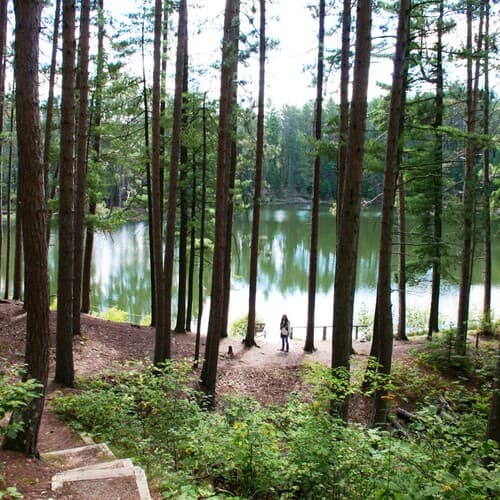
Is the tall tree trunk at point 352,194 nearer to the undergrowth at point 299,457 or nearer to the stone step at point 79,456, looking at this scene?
the undergrowth at point 299,457

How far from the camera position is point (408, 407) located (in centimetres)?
1002

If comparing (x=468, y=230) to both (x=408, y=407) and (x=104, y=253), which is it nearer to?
(x=408, y=407)

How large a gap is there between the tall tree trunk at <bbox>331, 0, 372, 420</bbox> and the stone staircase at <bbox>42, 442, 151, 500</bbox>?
→ 3105 millimetres

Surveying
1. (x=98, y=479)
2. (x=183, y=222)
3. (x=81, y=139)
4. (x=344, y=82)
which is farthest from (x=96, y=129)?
(x=98, y=479)

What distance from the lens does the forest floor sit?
308 inches

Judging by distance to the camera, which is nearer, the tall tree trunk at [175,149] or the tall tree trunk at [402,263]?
the tall tree trunk at [175,149]

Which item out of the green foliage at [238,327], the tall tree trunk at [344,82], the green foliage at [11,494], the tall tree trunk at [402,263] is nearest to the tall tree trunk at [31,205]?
the green foliage at [11,494]

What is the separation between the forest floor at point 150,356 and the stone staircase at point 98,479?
3.25 ft

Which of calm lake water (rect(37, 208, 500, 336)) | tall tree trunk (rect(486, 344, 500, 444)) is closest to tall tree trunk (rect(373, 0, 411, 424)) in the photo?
tall tree trunk (rect(486, 344, 500, 444))

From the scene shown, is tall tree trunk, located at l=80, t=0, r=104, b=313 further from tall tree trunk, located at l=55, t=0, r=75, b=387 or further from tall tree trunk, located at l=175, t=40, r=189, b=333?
tall tree trunk, located at l=55, t=0, r=75, b=387

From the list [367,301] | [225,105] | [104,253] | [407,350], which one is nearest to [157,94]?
[225,105]

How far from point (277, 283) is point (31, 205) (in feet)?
81.4

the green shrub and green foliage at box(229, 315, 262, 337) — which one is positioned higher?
the green shrub

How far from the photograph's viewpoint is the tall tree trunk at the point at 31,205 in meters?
4.38
